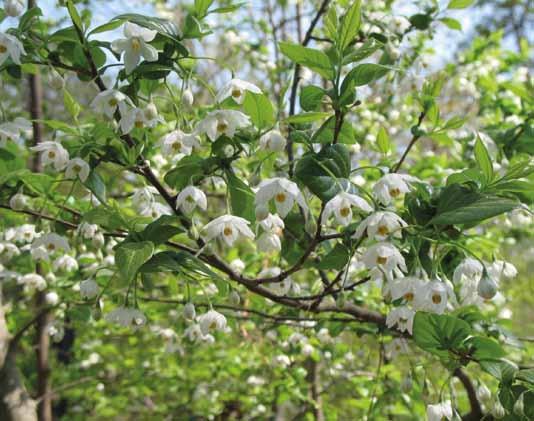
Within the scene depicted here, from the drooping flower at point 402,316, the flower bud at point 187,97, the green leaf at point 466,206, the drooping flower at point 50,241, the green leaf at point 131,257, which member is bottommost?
the drooping flower at point 50,241

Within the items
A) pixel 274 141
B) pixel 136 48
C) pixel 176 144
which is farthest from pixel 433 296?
pixel 136 48

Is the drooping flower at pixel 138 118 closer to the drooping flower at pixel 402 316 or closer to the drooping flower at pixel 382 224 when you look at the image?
the drooping flower at pixel 382 224

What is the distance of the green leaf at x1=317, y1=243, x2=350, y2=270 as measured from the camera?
5.38 ft

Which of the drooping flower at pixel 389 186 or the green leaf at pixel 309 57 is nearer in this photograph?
the green leaf at pixel 309 57

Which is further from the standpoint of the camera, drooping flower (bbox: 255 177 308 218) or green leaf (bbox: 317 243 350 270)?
green leaf (bbox: 317 243 350 270)

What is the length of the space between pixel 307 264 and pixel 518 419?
76 cm

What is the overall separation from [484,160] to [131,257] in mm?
857

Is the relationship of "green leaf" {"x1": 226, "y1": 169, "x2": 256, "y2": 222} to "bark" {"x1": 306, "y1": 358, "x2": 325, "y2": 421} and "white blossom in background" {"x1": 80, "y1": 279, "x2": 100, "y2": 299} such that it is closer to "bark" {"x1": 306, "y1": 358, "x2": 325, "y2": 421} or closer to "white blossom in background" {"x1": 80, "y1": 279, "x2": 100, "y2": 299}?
"white blossom in background" {"x1": 80, "y1": 279, "x2": 100, "y2": 299}

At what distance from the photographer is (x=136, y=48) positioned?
1.51 metres

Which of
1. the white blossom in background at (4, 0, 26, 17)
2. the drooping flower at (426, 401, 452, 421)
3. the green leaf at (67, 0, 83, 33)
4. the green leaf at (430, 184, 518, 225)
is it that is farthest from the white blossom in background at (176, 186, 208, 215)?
the drooping flower at (426, 401, 452, 421)

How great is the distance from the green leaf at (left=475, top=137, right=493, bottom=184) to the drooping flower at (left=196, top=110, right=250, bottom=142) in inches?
23.0

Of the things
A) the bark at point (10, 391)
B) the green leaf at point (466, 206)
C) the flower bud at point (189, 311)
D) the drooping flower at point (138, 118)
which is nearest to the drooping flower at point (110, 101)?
the drooping flower at point (138, 118)

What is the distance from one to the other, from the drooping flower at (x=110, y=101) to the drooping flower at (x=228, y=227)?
38 cm

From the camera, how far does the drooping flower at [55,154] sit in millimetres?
1755
